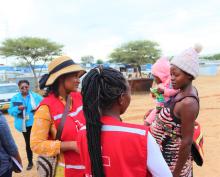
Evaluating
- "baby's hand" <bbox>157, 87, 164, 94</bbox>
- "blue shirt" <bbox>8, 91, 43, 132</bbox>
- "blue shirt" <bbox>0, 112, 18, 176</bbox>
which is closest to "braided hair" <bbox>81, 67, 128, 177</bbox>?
"baby's hand" <bbox>157, 87, 164, 94</bbox>

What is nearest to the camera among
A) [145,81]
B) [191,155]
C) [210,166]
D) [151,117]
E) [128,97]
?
[128,97]

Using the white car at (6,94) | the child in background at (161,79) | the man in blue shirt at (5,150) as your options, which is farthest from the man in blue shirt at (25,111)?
the white car at (6,94)

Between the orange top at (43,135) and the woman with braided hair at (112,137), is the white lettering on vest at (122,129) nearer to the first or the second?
the woman with braided hair at (112,137)

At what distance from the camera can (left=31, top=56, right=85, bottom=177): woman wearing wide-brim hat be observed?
2.12m

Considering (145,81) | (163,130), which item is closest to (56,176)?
(163,130)

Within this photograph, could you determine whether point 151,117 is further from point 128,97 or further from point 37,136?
point 128,97

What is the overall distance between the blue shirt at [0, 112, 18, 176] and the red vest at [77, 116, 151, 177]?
154 cm

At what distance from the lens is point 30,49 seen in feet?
104

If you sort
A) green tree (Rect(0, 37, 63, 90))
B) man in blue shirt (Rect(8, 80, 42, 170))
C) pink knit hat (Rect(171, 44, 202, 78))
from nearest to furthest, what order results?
1. pink knit hat (Rect(171, 44, 202, 78))
2. man in blue shirt (Rect(8, 80, 42, 170))
3. green tree (Rect(0, 37, 63, 90))

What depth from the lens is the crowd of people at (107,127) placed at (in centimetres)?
136

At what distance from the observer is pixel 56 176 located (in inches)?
86.7

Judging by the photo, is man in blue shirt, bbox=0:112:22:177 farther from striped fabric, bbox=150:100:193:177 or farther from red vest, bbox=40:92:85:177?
striped fabric, bbox=150:100:193:177

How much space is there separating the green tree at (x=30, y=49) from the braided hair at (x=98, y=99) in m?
30.5

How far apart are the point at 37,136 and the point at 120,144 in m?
0.95
